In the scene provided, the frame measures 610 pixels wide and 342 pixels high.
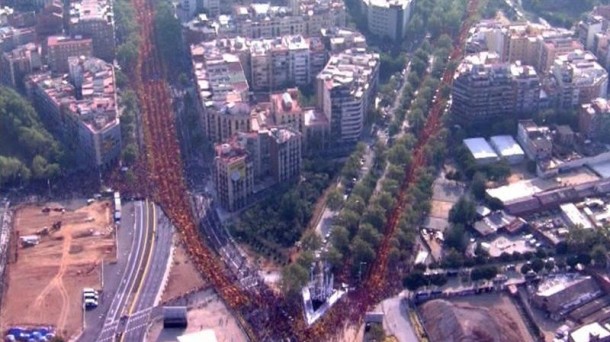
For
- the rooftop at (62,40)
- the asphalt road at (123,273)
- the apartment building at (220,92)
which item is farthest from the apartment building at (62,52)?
the asphalt road at (123,273)

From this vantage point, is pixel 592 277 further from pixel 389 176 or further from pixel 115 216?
pixel 115 216

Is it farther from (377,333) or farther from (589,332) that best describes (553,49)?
(377,333)

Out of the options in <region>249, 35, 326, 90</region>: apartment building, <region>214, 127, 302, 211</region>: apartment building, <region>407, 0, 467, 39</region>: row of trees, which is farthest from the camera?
<region>407, 0, 467, 39</region>: row of trees

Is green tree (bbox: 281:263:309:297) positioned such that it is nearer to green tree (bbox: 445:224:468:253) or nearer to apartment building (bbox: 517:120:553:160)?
green tree (bbox: 445:224:468:253)

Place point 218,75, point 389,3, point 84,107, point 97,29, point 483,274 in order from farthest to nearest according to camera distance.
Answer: point 389,3 → point 97,29 → point 218,75 → point 84,107 → point 483,274

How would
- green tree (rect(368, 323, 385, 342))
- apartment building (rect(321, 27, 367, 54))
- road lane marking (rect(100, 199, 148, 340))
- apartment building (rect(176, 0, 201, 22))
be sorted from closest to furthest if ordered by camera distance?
green tree (rect(368, 323, 385, 342)) → road lane marking (rect(100, 199, 148, 340)) → apartment building (rect(321, 27, 367, 54)) → apartment building (rect(176, 0, 201, 22))

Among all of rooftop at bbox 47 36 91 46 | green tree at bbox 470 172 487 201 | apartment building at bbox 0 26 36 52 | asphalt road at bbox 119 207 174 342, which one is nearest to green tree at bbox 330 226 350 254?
asphalt road at bbox 119 207 174 342

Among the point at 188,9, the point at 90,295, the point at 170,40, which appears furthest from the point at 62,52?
the point at 90,295
